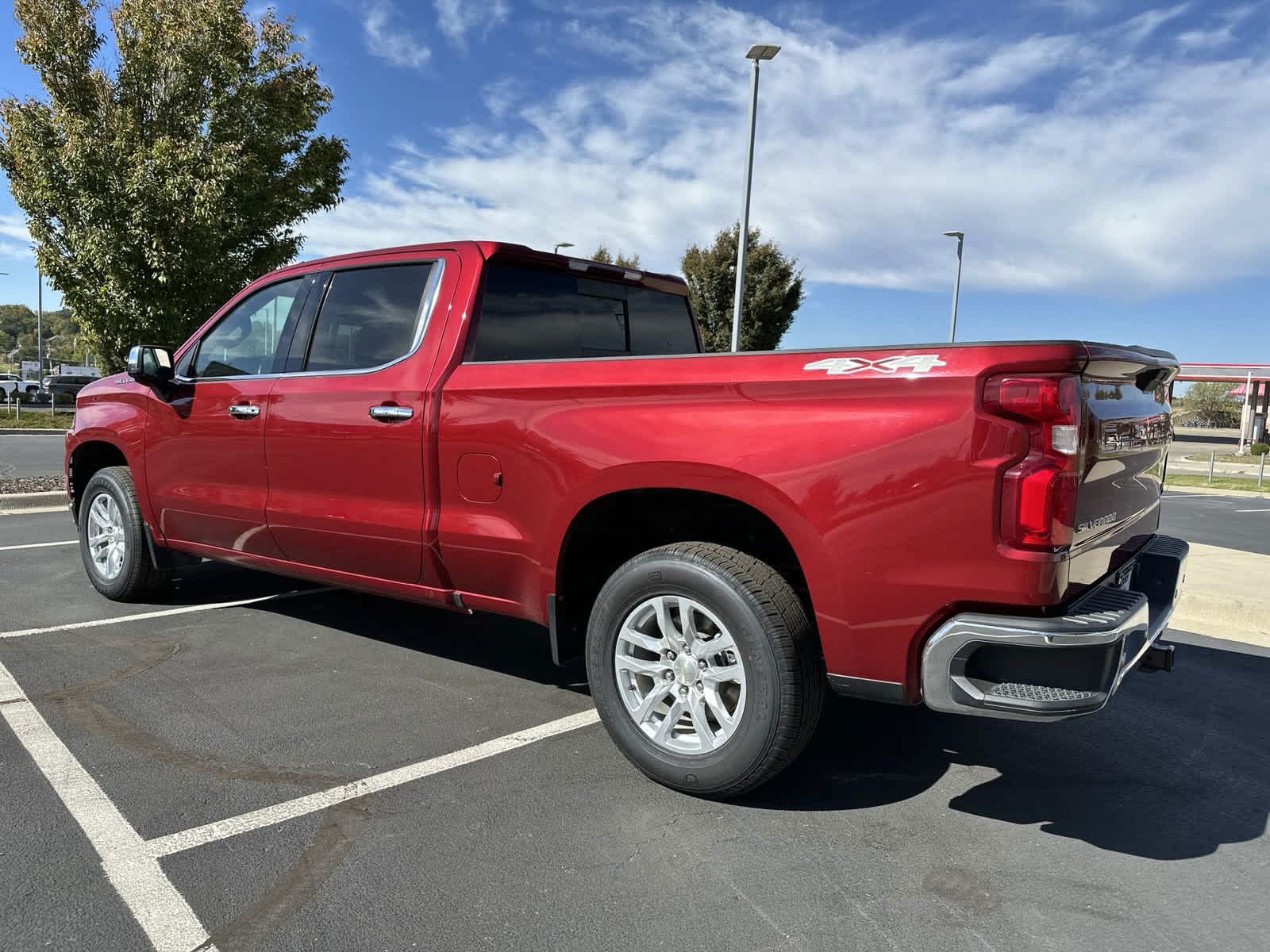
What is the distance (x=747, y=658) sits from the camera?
2.79 metres

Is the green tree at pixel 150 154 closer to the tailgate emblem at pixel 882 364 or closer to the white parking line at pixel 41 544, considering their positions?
the white parking line at pixel 41 544

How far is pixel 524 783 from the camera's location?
122 inches

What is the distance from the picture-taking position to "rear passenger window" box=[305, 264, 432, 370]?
3.86 m

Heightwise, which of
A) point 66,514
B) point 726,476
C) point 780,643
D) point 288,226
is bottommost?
point 66,514

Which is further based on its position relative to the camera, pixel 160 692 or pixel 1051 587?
pixel 160 692

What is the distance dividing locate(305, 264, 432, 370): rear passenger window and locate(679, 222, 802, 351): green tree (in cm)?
2147

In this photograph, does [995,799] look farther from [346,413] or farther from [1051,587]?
[346,413]

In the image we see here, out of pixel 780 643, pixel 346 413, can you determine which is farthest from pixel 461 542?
pixel 780 643

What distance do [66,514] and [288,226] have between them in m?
4.26

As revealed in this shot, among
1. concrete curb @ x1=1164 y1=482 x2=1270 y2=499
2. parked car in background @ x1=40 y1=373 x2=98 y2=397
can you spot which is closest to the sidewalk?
concrete curb @ x1=1164 y1=482 x2=1270 y2=499

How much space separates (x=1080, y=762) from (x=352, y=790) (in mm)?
2660

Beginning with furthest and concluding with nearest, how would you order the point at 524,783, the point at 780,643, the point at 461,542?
1. the point at 461,542
2. the point at 524,783
3. the point at 780,643

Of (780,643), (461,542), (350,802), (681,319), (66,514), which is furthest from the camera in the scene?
(66,514)

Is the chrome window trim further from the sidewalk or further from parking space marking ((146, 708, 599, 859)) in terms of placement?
the sidewalk
